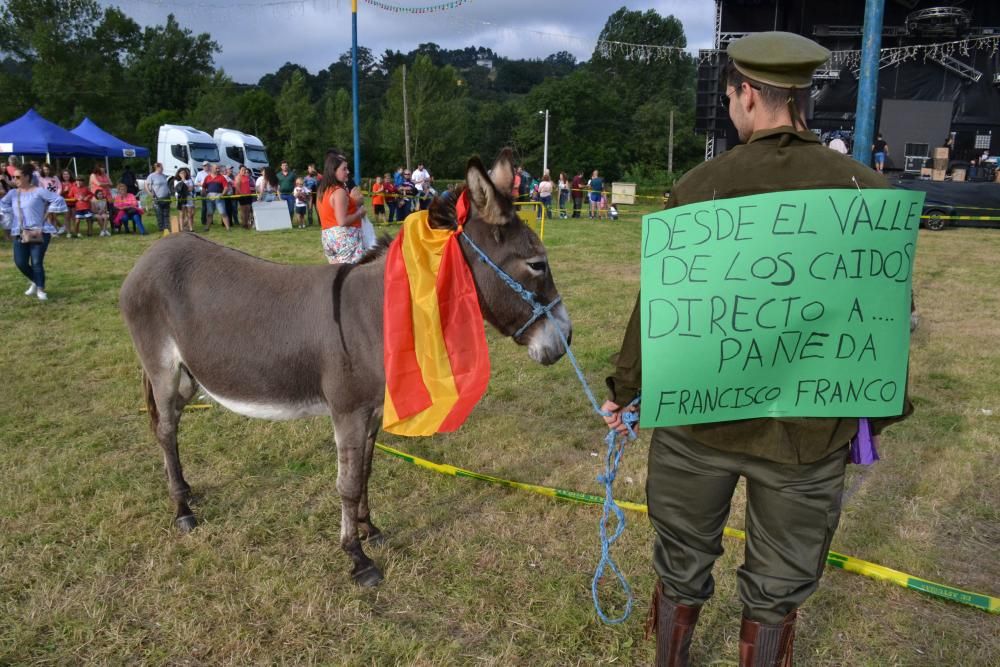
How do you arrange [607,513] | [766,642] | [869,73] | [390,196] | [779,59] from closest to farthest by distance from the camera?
[779,59] < [766,642] < [607,513] < [869,73] < [390,196]

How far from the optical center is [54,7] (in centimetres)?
4766

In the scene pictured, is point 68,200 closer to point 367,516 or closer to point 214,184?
point 214,184

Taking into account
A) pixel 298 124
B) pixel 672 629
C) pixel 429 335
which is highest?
pixel 298 124

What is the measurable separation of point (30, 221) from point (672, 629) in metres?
10.8

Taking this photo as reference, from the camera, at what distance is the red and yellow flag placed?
3.19m

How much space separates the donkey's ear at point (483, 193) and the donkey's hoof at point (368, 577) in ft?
6.40

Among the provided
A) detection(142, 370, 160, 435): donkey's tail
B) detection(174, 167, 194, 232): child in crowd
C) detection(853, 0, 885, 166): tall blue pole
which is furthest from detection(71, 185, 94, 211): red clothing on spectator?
detection(853, 0, 885, 166): tall blue pole

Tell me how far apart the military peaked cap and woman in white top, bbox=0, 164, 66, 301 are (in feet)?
35.6

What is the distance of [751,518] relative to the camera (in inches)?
87.4

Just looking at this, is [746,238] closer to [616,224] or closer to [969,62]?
[616,224]

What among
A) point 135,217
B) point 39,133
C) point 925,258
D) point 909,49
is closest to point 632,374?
point 925,258

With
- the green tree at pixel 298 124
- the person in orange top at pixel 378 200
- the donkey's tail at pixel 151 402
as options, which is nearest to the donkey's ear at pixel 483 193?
the donkey's tail at pixel 151 402

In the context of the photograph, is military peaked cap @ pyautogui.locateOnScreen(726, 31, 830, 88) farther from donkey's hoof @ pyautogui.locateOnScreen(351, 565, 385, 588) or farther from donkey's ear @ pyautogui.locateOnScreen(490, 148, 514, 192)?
donkey's hoof @ pyautogui.locateOnScreen(351, 565, 385, 588)

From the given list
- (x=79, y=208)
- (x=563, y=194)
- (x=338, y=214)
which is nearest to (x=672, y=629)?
(x=338, y=214)
